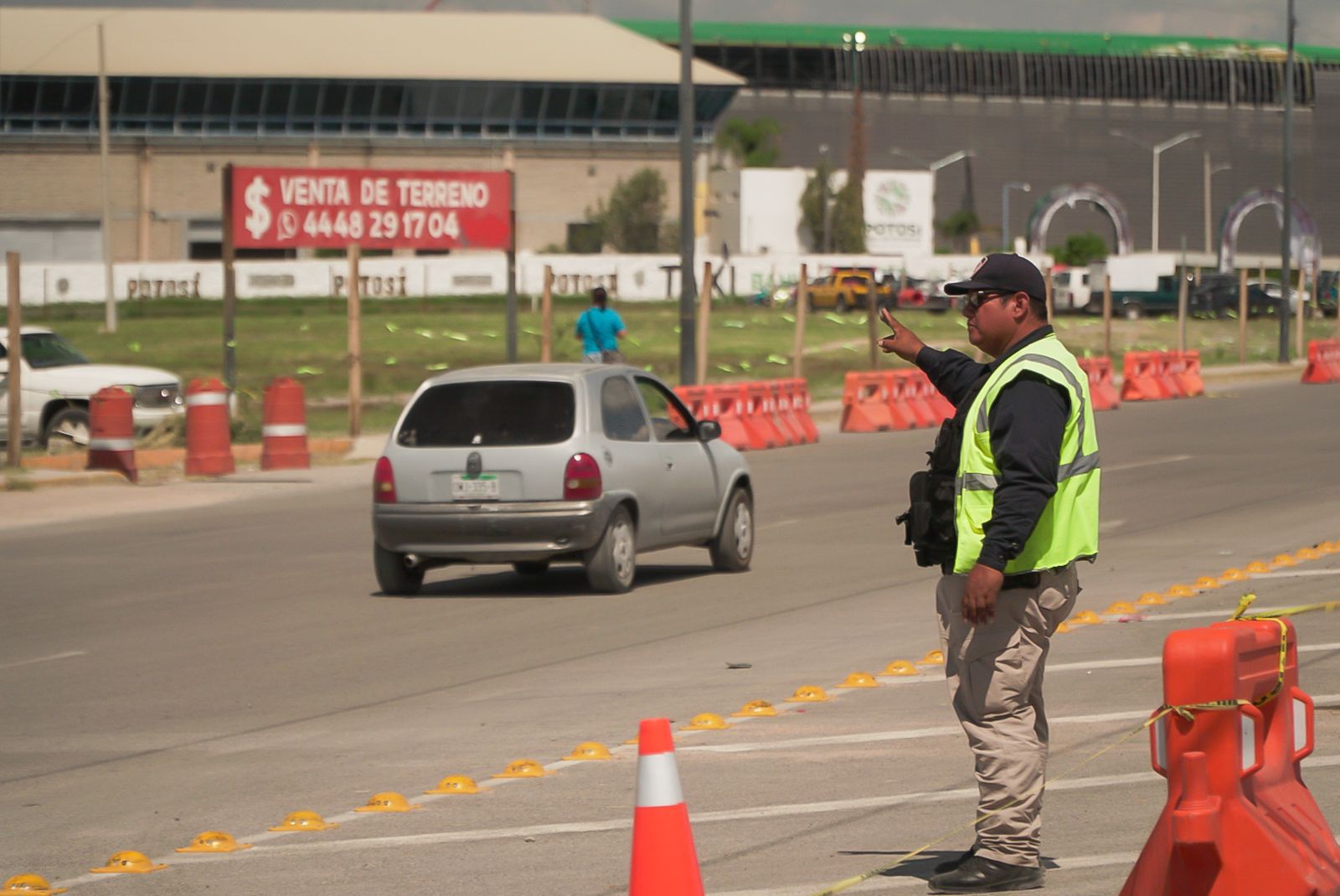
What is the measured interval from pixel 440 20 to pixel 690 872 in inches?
3433

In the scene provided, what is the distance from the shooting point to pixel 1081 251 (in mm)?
103688

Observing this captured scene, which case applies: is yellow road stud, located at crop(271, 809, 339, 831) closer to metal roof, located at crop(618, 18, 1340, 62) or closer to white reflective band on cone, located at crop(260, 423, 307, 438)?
white reflective band on cone, located at crop(260, 423, 307, 438)

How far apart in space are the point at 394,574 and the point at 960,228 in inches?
3909

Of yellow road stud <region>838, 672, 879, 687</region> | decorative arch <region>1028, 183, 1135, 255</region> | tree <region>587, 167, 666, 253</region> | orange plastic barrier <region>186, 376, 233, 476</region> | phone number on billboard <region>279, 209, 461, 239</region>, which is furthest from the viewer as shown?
decorative arch <region>1028, 183, 1135, 255</region>

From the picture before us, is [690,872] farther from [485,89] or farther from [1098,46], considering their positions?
[1098,46]

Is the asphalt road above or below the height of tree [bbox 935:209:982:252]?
below

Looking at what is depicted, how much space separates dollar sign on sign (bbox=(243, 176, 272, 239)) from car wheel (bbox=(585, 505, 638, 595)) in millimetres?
18156

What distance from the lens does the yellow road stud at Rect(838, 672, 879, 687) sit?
32.6 feet

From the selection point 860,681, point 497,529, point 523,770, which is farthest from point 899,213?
point 523,770

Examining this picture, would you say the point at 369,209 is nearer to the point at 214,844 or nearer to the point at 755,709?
the point at 755,709

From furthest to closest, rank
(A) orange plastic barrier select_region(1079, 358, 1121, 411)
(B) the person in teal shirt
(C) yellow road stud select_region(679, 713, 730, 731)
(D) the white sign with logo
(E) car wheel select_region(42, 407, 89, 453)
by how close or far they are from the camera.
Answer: (D) the white sign with logo < (A) orange plastic barrier select_region(1079, 358, 1121, 411) < (B) the person in teal shirt < (E) car wheel select_region(42, 407, 89, 453) < (C) yellow road stud select_region(679, 713, 730, 731)

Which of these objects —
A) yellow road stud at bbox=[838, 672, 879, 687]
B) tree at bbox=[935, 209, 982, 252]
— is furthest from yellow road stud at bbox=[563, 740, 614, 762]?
tree at bbox=[935, 209, 982, 252]

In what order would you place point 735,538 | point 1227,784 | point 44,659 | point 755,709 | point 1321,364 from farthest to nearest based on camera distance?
point 1321,364
point 735,538
point 44,659
point 755,709
point 1227,784

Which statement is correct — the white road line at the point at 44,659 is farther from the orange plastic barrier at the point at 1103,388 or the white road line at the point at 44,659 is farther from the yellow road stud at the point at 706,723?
the orange plastic barrier at the point at 1103,388
